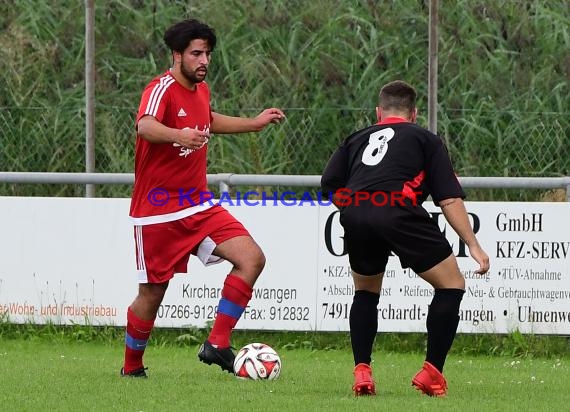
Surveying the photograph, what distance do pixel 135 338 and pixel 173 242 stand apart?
0.64 metres

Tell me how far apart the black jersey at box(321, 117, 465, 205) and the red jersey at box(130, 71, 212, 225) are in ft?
3.91

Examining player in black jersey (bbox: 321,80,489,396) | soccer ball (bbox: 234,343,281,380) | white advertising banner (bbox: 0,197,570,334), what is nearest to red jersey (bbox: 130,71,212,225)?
soccer ball (bbox: 234,343,281,380)

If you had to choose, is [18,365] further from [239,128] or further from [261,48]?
[261,48]

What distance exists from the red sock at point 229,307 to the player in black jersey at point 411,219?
3.35ft

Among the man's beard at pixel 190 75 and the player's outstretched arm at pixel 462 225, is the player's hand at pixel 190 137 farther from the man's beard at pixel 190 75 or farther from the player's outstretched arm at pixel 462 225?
the player's outstretched arm at pixel 462 225

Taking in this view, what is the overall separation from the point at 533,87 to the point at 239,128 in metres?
6.17

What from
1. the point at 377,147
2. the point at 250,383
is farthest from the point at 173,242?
the point at 377,147

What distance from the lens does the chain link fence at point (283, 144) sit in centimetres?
1292

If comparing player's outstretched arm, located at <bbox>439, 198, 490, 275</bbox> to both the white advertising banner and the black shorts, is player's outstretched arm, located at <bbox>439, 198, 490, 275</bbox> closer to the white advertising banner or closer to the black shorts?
the black shorts

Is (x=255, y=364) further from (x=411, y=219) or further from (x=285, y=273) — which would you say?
(x=285, y=273)

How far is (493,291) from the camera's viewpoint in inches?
387

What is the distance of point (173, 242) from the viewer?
7.95 metres

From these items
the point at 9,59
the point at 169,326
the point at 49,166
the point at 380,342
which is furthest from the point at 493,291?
the point at 9,59

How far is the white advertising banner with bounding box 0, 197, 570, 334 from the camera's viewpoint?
980 centimetres
